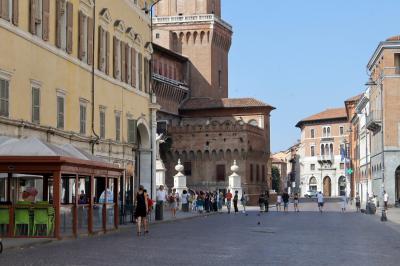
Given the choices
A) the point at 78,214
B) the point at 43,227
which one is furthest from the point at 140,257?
the point at 78,214

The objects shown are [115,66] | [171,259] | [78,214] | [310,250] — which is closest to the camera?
[171,259]

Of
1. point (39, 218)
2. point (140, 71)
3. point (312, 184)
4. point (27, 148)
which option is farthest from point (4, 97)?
point (312, 184)

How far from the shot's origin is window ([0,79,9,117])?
26406 mm

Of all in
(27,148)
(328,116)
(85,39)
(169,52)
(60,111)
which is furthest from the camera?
(328,116)

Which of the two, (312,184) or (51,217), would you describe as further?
(312,184)

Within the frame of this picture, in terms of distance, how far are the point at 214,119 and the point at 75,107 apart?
7728cm

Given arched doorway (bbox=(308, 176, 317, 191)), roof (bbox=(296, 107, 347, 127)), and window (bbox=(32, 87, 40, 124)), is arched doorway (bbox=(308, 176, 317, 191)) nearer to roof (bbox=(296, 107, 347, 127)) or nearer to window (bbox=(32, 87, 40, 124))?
roof (bbox=(296, 107, 347, 127))

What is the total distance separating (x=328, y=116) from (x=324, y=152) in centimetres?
641

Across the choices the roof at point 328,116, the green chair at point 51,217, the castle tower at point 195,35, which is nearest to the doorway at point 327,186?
the roof at point 328,116

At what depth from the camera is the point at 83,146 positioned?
35.2 meters

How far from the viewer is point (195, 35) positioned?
371 ft

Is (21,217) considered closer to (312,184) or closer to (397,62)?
(397,62)

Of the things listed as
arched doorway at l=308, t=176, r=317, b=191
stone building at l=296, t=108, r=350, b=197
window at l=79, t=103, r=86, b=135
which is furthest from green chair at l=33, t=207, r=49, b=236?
arched doorway at l=308, t=176, r=317, b=191

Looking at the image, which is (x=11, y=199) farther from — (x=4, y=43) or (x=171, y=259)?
(x=171, y=259)
